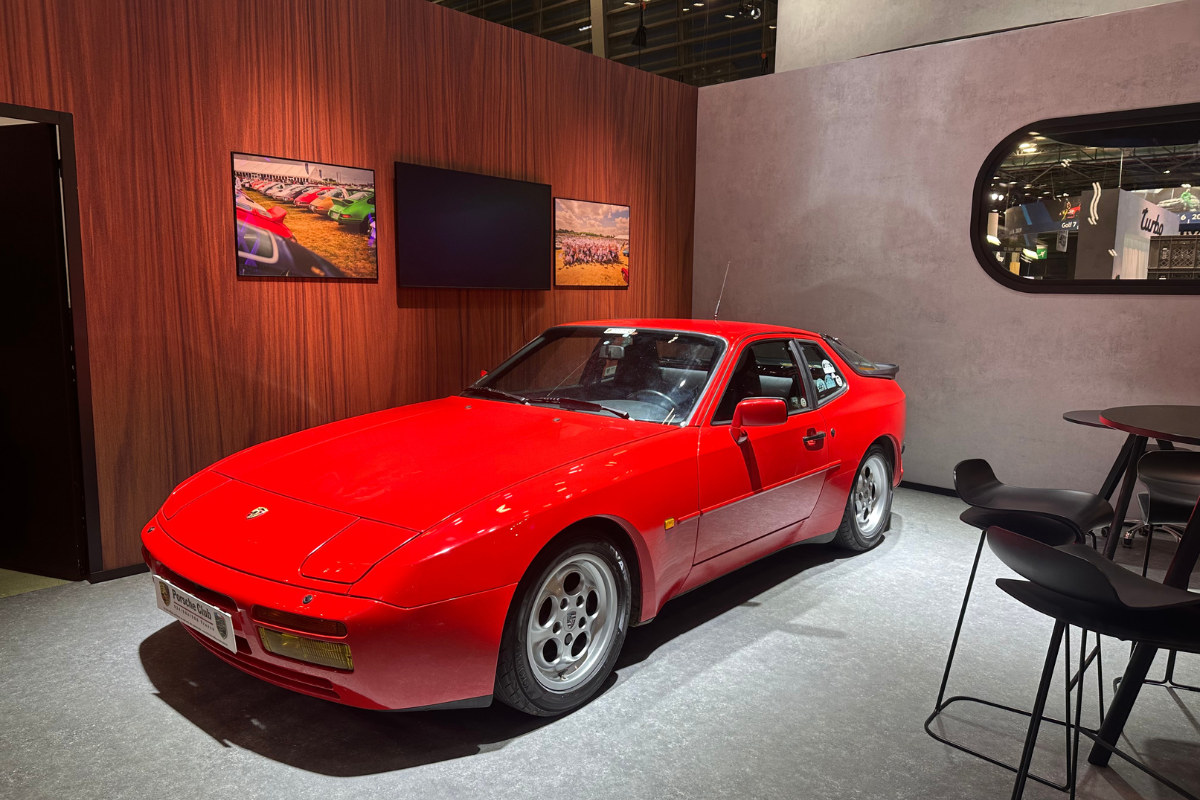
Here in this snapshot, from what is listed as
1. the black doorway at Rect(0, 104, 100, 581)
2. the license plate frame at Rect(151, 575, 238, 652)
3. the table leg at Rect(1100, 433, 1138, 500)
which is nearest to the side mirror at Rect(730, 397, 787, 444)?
the table leg at Rect(1100, 433, 1138, 500)

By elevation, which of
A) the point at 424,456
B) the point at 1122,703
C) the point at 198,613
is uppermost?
the point at 424,456

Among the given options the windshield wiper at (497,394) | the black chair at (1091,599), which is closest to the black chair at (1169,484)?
the black chair at (1091,599)

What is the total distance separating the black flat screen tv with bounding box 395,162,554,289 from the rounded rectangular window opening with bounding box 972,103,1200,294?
317 centimetres

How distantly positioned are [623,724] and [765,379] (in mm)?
1700

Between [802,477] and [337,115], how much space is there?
331 centimetres

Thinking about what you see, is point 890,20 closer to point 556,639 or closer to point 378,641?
point 556,639

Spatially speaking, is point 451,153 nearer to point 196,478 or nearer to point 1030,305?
point 196,478

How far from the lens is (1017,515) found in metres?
2.48

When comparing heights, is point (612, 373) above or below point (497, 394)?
above

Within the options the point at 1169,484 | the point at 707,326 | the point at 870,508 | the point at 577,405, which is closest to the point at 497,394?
the point at 577,405

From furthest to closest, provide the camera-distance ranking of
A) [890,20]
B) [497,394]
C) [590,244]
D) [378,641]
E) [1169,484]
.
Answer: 1. [890,20]
2. [590,244]
3. [497,394]
4. [1169,484]
5. [378,641]

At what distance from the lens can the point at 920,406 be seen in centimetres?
582

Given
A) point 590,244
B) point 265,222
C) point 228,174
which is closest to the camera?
point 228,174

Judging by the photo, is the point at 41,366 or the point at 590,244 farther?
the point at 590,244
